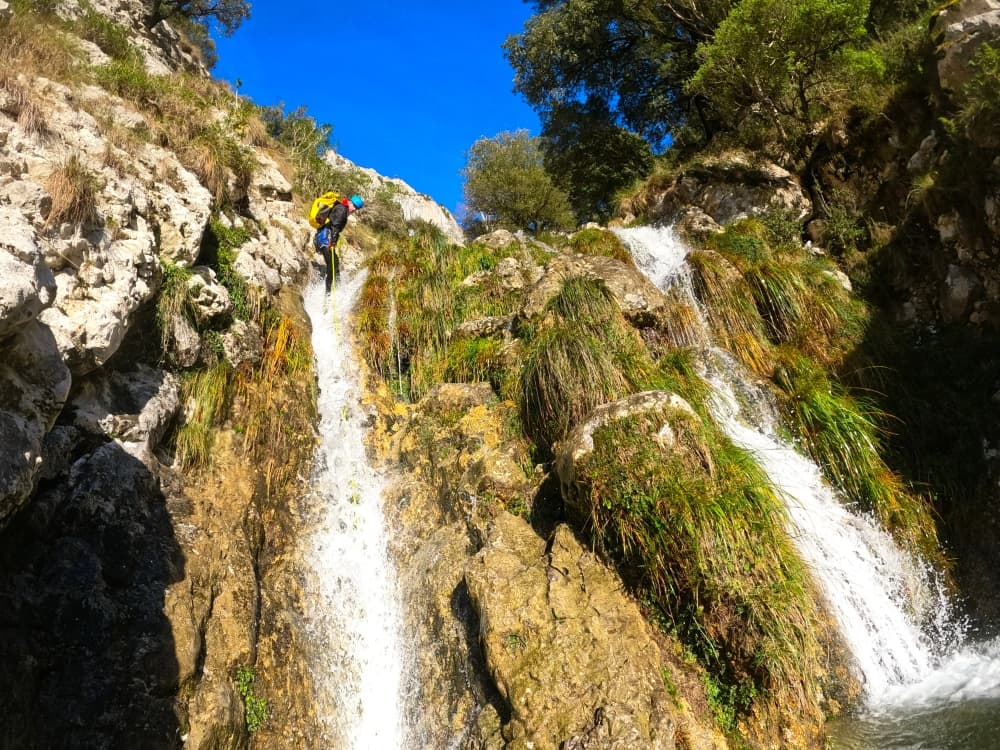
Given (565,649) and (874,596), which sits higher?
(565,649)

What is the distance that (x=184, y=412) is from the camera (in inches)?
245

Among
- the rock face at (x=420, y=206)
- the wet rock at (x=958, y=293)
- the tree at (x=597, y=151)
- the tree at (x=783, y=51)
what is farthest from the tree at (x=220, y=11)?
the wet rock at (x=958, y=293)

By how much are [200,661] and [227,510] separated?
5.00 ft

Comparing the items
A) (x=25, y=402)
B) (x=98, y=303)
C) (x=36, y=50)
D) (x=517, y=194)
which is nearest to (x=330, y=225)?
(x=36, y=50)

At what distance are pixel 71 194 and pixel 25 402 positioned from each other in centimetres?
281

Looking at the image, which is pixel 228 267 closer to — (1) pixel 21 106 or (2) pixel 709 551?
(1) pixel 21 106

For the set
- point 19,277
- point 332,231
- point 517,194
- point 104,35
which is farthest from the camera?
point 517,194

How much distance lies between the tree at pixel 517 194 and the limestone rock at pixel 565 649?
20.5m

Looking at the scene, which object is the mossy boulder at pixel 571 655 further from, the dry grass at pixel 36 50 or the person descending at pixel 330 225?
the dry grass at pixel 36 50

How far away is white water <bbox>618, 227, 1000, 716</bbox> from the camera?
4.62 m

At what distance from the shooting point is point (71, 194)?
539 cm

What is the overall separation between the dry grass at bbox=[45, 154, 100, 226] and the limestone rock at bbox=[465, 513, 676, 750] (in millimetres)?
4901

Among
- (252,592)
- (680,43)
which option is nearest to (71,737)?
(252,592)

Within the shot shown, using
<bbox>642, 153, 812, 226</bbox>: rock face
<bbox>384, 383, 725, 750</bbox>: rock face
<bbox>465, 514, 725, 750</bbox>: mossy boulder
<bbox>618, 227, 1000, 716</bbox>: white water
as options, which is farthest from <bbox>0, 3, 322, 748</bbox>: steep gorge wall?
<bbox>642, 153, 812, 226</bbox>: rock face
